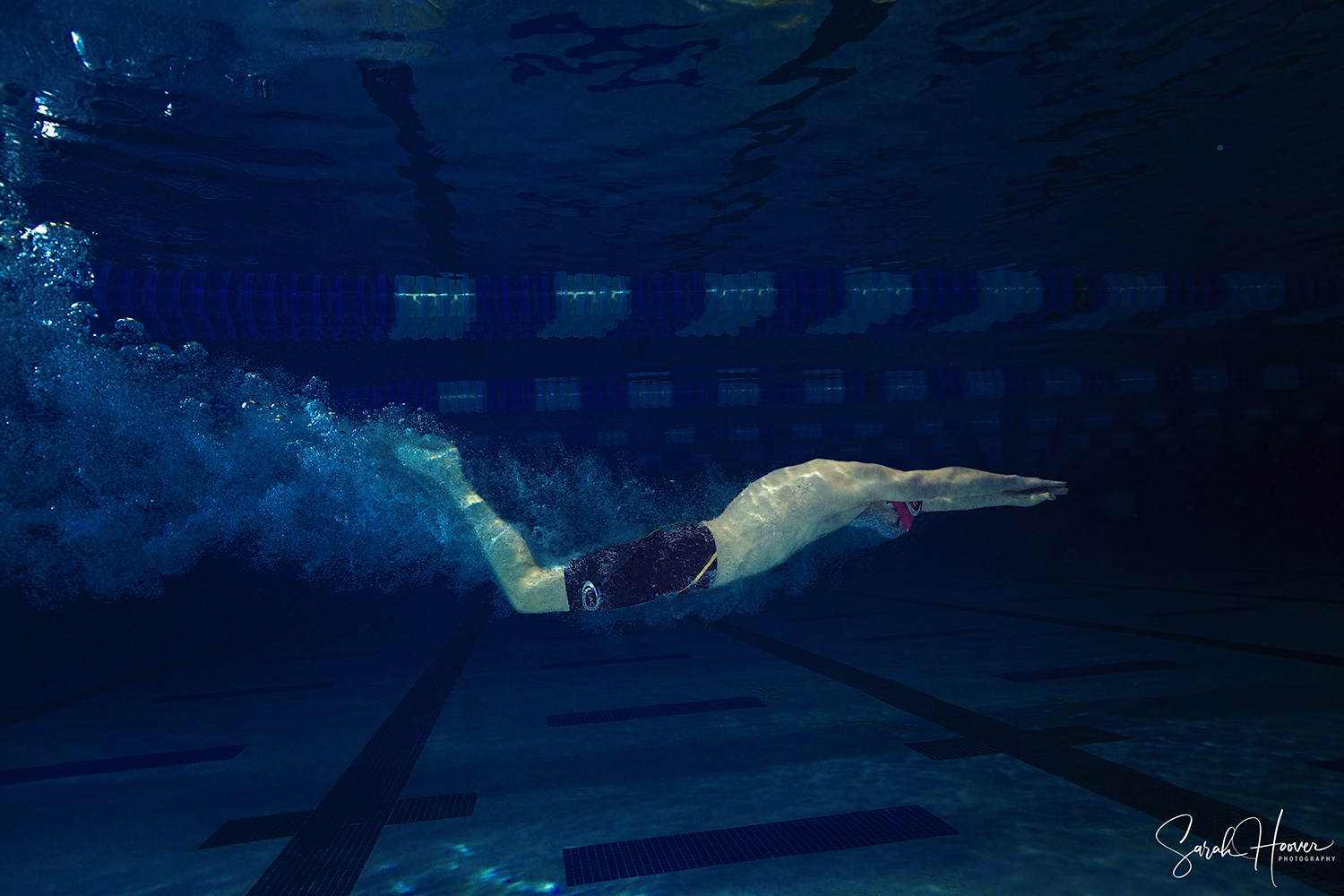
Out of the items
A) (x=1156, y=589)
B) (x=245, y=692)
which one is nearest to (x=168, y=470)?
(x=245, y=692)

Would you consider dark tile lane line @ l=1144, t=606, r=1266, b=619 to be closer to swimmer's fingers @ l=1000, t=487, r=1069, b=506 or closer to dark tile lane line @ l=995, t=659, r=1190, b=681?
dark tile lane line @ l=995, t=659, r=1190, b=681

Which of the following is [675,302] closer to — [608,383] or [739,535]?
[608,383]

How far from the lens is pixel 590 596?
429 cm

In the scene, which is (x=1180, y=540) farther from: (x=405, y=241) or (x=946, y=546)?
(x=405, y=241)

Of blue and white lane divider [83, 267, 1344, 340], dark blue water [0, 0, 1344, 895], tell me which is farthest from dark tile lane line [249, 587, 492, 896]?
blue and white lane divider [83, 267, 1344, 340]

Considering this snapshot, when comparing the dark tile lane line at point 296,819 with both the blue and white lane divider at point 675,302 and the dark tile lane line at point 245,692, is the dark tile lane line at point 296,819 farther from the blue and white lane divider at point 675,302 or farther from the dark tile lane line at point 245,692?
the blue and white lane divider at point 675,302

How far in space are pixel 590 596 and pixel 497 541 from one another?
72cm

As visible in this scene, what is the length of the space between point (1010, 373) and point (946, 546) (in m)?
4.60

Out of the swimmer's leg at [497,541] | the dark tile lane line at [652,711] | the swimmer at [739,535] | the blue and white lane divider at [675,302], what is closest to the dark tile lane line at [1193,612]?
the swimmer at [739,535]

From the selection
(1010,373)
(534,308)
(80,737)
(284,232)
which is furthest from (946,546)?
(80,737)

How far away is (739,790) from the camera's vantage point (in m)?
2.83

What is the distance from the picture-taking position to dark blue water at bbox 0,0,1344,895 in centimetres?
268

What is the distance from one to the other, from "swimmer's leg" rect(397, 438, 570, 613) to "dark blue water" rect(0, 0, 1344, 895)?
20.9 inches

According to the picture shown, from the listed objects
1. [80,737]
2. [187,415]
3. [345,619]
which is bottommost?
[345,619]
